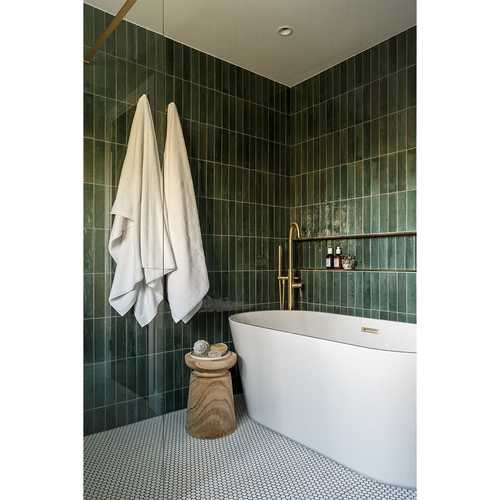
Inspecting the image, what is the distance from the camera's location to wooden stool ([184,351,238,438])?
2.42 meters

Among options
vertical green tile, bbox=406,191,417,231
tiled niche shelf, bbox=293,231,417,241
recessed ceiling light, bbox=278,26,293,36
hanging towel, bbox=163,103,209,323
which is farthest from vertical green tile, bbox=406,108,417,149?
hanging towel, bbox=163,103,209,323

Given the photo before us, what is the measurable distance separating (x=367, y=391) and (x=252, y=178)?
197cm

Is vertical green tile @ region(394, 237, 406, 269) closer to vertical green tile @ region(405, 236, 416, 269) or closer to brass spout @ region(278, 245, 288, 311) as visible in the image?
vertical green tile @ region(405, 236, 416, 269)

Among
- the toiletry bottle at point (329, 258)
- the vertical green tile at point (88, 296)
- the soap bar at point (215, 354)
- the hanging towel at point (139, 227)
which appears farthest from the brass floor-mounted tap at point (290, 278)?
the vertical green tile at point (88, 296)

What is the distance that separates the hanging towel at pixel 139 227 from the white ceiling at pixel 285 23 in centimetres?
133

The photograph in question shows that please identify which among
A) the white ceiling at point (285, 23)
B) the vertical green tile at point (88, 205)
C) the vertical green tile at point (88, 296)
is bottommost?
the vertical green tile at point (88, 296)

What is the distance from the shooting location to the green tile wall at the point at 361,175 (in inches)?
111

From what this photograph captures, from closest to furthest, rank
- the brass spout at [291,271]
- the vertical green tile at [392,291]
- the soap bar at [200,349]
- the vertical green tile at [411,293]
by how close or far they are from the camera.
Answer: the soap bar at [200,349] < the vertical green tile at [411,293] < the vertical green tile at [392,291] < the brass spout at [291,271]

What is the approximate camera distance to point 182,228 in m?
2.65

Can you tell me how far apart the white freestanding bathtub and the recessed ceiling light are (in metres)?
1.99

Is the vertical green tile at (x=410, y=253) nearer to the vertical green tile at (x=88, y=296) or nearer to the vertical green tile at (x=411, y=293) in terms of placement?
the vertical green tile at (x=411, y=293)
